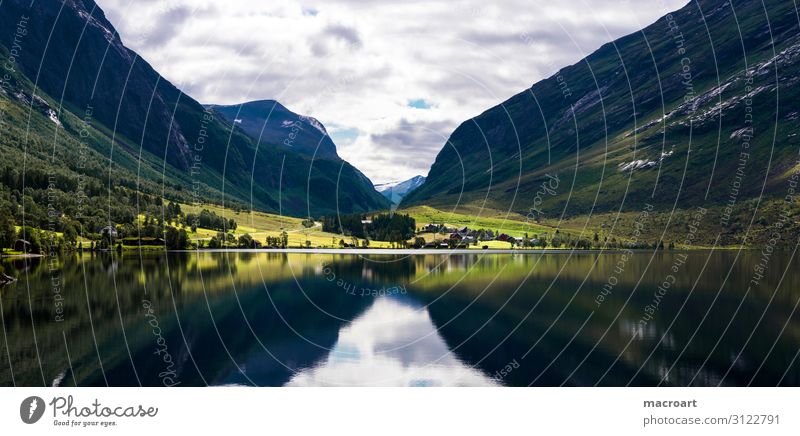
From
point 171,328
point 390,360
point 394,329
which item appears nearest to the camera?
point 390,360

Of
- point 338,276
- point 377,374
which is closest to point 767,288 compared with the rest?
point 338,276

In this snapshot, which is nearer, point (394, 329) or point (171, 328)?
point (171, 328)

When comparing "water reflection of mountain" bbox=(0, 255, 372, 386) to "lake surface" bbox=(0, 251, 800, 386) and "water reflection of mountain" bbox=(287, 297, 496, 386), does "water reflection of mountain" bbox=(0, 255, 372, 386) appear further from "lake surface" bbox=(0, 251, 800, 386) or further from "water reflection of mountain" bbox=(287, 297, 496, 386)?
"water reflection of mountain" bbox=(287, 297, 496, 386)

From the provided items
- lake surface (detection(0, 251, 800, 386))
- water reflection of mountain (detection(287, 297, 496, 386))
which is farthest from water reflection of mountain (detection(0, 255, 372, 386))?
water reflection of mountain (detection(287, 297, 496, 386))

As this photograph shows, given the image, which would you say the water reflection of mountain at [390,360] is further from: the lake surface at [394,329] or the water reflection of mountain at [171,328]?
the water reflection of mountain at [171,328]

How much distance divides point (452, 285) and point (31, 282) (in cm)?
5539

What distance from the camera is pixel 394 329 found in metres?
70.1

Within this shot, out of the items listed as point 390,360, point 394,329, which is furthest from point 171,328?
point 390,360

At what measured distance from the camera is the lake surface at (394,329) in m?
49.0

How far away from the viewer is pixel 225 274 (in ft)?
397

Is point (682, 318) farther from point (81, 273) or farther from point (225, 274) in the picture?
point (81, 273)

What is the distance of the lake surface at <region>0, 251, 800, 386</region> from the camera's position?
1930 inches

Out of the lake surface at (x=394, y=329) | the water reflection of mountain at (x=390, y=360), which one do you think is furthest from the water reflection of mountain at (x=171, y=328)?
the water reflection of mountain at (x=390, y=360)

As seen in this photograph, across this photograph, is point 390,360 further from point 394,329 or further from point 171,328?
point 171,328
